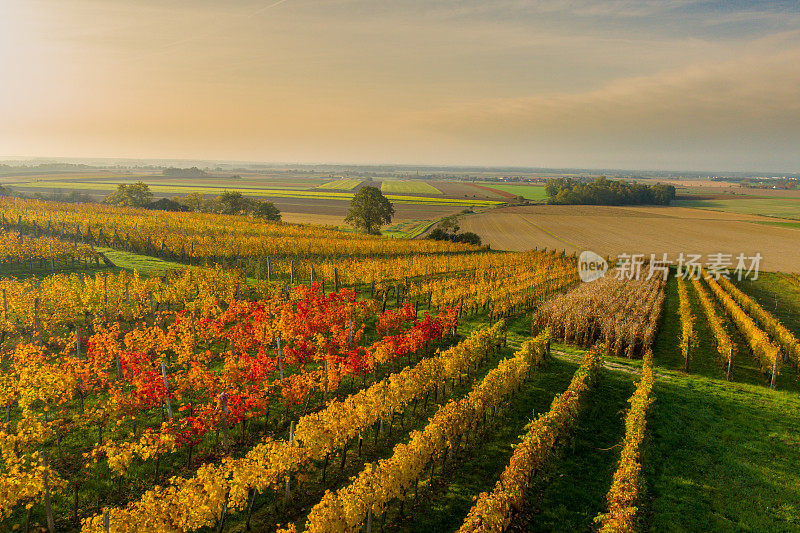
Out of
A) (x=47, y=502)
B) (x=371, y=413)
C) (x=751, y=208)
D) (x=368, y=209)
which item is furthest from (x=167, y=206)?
(x=751, y=208)

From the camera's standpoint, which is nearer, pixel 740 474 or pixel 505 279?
pixel 740 474

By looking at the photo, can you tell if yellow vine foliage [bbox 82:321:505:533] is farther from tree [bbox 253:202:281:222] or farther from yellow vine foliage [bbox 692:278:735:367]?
tree [bbox 253:202:281:222]

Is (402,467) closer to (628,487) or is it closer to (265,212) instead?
(628,487)

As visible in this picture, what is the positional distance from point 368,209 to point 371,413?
6145cm

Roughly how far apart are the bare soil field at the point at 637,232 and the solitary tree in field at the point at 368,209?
66.5 ft

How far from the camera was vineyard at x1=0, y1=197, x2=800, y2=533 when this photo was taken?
11266 millimetres

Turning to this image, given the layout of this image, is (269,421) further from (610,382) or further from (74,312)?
(610,382)

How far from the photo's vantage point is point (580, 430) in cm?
1698

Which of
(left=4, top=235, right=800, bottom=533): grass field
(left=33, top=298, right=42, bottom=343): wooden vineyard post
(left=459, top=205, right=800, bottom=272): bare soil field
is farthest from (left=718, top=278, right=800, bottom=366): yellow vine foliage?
(left=33, top=298, right=42, bottom=343): wooden vineyard post

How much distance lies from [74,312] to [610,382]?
29607 millimetres

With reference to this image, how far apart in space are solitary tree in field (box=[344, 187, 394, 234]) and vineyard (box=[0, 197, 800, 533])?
4074 centimetres

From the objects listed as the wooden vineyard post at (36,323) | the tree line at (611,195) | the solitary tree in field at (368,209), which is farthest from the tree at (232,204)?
the tree line at (611,195)

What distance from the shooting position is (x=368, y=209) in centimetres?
7356

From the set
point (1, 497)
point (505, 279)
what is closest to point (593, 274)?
point (505, 279)
